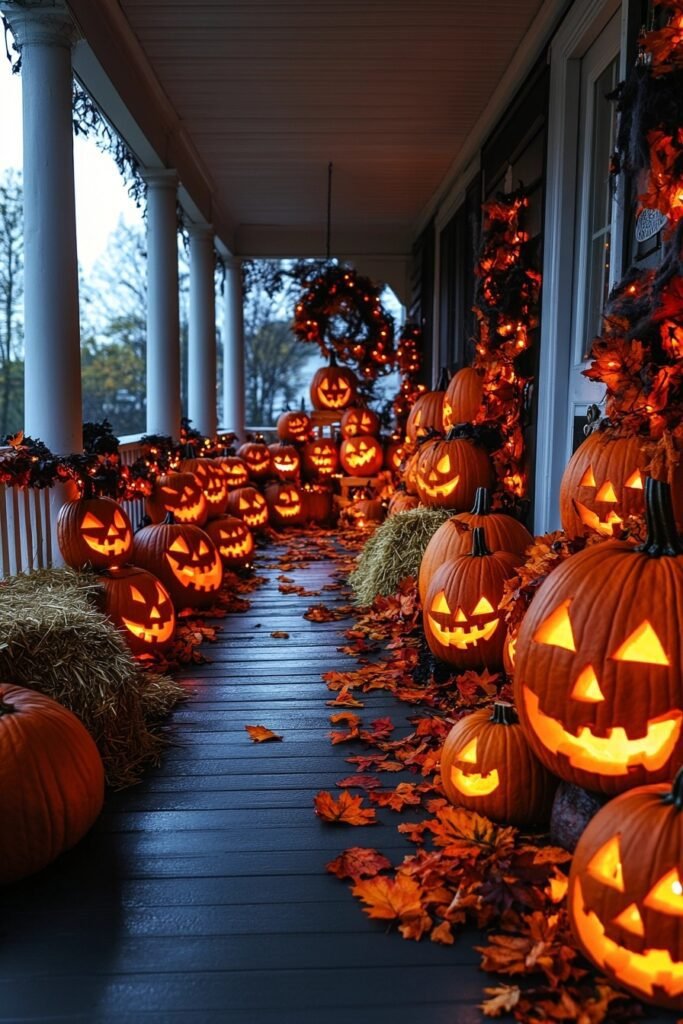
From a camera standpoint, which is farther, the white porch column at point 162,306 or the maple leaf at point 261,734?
the white porch column at point 162,306

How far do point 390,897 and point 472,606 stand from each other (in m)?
1.40

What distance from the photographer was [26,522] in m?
3.82

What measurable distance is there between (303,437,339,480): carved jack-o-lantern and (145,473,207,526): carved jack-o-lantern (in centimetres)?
367

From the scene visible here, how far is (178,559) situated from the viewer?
4527mm

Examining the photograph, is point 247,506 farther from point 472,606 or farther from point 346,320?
point 472,606

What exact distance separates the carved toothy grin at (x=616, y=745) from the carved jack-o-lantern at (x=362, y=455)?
271 inches

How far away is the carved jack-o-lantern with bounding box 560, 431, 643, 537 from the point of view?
9.21 ft

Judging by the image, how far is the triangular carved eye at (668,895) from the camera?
1.53 metres

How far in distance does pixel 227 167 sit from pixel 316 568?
4.04 meters

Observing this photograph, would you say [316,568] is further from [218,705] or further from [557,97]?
[557,97]

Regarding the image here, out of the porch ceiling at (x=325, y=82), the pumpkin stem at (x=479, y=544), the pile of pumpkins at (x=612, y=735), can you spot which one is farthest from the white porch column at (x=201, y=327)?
the pile of pumpkins at (x=612, y=735)

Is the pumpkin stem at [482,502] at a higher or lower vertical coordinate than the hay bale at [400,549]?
higher

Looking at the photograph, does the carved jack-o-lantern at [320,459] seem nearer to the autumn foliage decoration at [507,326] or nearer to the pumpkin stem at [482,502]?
the autumn foliage decoration at [507,326]

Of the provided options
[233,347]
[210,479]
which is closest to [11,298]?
[233,347]
